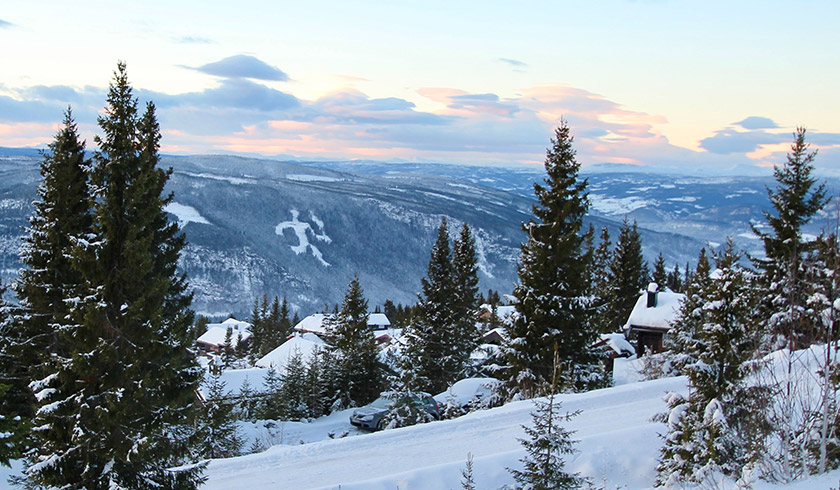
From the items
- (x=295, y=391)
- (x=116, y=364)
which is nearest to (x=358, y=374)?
(x=295, y=391)

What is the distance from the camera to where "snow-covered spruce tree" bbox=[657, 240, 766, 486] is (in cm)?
914

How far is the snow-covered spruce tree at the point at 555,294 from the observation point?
71.8 feet

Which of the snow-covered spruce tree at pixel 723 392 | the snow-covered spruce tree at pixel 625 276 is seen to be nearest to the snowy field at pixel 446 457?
the snow-covered spruce tree at pixel 723 392

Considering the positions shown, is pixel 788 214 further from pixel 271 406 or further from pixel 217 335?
pixel 217 335

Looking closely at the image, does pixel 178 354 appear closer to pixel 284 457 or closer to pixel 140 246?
pixel 140 246

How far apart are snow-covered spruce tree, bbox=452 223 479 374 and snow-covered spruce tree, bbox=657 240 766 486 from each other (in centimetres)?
2370

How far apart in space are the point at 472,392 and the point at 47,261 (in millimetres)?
15168

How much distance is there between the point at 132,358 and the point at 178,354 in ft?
2.56

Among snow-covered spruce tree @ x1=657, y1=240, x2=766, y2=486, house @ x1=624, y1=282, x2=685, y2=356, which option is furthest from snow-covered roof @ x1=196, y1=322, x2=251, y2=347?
snow-covered spruce tree @ x1=657, y1=240, x2=766, y2=486

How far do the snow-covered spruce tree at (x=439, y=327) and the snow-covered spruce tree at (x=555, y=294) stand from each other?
10.4 meters

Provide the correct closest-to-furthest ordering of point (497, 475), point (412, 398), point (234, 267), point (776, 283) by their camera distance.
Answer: point (497, 475) → point (412, 398) → point (776, 283) → point (234, 267)

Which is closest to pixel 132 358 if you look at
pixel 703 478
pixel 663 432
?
pixel 703 478

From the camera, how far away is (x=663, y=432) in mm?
13133

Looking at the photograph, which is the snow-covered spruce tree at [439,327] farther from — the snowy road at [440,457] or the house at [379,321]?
the house at [379,321]
